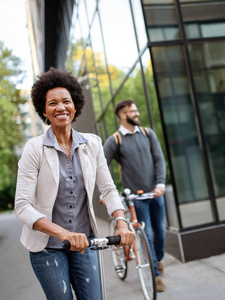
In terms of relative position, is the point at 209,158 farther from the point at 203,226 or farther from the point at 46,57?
the point at 46,57

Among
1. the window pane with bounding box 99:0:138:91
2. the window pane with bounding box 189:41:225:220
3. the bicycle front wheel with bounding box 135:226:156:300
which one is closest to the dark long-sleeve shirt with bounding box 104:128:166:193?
the bicycle front wheel with bounding box 135:226:156:300

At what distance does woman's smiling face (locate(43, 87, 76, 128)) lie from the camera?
2.41 metres

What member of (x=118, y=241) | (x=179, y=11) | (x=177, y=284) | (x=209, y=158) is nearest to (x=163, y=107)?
(x=209, y=158)

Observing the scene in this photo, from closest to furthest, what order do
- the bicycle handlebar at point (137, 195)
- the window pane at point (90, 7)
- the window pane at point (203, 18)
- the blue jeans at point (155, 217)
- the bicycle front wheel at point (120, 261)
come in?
the bicycle handlebar at point (137, 195)
the blue jeans at point (155, 217)
the bicycle front wheel at point (120, 261)
the window pane at point (203, 18)
the window pane at point (90, 7)

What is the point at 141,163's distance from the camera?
4.86m

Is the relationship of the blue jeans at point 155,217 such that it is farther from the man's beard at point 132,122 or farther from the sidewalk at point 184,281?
the man's beard at point 132,122

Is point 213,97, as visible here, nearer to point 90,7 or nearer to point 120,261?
point 120,261

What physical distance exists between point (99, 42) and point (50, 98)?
767cm

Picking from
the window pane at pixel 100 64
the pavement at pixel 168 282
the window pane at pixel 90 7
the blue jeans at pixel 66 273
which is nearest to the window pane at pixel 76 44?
the window pane at pixel 90 7

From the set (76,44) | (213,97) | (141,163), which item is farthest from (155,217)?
(76,44)

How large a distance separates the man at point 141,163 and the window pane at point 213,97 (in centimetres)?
169

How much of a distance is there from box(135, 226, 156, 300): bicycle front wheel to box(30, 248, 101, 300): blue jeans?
179 cm

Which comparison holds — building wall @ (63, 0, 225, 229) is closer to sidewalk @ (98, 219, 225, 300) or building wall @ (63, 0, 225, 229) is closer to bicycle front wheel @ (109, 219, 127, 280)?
sidewalk @ (98, 219, 225, 300)

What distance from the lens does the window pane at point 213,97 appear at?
6.37 meters
